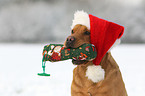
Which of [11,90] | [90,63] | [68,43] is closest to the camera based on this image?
[68,43]

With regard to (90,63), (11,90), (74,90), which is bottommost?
(11,90)

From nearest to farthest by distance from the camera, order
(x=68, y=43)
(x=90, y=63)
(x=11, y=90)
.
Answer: (x=68, y=43)
(x=90, y=63)
(x=11, y=90)

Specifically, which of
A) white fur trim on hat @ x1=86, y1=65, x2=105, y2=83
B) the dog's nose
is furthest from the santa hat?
the dog's nose

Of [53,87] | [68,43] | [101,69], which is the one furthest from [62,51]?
[53,87]

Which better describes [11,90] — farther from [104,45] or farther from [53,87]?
[104,45]

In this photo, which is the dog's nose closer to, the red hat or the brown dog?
the brown dog

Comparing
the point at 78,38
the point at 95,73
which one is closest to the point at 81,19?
the point at 78,38

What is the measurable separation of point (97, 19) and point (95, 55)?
33cm

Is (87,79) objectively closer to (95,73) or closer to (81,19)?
(95,73)

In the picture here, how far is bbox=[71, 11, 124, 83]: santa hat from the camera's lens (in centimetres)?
163

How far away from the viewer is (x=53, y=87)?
3.48m

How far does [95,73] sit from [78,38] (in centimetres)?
35

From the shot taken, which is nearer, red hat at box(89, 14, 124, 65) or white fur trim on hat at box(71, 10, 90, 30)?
red hat at box(89, 14, 124, 65)

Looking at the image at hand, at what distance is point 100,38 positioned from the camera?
5.36ft
